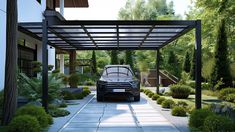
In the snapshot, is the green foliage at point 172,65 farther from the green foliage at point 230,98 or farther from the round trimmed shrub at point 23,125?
the round trimmed shrub at point 23,125

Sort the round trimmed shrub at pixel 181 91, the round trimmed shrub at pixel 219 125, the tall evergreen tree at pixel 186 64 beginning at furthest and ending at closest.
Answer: the tall evergreen tree at pixel 186 64 < the round trimmed shrub at pixel 181 91 < the round trimmed shrub at pixel 219 125

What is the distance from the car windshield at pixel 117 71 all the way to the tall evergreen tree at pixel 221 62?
7.18 m

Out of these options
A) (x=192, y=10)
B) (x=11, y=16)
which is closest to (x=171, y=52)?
(x=192, y=10)

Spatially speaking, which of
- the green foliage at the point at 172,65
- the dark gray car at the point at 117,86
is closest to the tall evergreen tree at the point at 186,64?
the green foliage at the point at 172,65

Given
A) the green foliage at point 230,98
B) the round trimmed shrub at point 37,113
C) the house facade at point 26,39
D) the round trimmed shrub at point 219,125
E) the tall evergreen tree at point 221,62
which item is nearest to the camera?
the round trimmed shrub at point 219,125

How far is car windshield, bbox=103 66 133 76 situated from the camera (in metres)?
16.4

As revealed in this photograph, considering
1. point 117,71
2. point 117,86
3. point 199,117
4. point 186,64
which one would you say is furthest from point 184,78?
point 199,117

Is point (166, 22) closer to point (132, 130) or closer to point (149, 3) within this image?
point (132, 130)

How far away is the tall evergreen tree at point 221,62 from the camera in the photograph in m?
21.2

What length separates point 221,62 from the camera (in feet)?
70.5

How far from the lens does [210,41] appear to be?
92.9ft

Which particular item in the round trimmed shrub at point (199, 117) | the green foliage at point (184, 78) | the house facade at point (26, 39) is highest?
the house facade at point (26, 39)

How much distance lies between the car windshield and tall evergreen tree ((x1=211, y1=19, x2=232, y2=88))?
7.18 meters

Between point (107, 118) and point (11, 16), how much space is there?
13.0 ft
